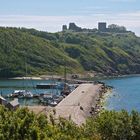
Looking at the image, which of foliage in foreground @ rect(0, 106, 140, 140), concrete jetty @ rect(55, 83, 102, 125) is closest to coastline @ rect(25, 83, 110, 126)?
concrete jetty @ rect(55, 83, 102, 125)

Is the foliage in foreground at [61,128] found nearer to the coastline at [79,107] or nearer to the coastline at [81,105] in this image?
the coastline at [79,107]

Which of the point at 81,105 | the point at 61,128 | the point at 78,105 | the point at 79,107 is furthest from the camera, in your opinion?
the point at 81,105

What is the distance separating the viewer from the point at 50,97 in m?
138

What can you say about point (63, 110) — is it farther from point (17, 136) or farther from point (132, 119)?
point (17, 136)

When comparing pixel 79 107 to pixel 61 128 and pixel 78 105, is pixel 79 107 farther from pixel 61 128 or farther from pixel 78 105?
pixel 61 128

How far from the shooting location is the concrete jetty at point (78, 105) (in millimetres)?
95838

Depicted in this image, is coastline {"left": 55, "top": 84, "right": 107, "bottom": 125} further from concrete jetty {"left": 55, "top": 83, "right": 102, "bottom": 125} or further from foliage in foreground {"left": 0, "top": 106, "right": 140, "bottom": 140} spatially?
foliage in foreground {"left": 0, "top": 106, "right": 140, "bottom": 140}

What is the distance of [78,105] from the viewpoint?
11662cm

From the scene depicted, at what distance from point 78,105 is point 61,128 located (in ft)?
228

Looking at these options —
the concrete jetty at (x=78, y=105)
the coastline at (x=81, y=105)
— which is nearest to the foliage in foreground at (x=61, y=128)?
the concrete jetty at (x=78, y=105)

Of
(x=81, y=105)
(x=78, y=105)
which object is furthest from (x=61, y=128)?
(x=81, y=105)

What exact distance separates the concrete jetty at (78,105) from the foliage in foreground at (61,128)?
21.0 metres

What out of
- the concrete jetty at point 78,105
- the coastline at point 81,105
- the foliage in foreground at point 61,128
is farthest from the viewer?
the coastline at point 81,105

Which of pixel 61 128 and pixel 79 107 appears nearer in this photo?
pixel 61 128
